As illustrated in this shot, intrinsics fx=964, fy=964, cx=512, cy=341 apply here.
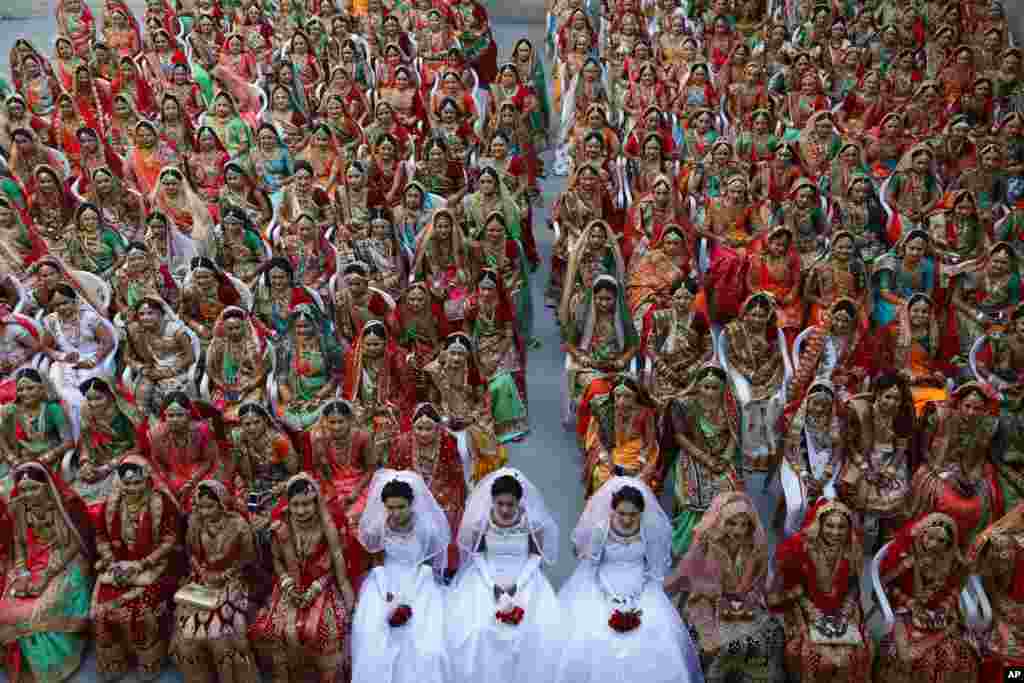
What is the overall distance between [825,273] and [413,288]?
9.31 feet

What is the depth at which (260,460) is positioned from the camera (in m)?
5.47

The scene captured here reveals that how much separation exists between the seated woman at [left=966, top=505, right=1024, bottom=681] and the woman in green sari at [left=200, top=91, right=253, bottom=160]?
691 centimetres

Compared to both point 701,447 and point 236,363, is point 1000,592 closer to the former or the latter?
point 701,447

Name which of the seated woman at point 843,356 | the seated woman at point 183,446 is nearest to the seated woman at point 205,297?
the seated woman at point 183,446

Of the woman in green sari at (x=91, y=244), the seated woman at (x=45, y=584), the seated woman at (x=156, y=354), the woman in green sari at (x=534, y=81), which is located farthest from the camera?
the woman in green sari at (x=534, y=81)

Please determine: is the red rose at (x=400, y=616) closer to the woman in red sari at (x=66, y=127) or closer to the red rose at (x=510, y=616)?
the red rose at (x=510, y=616)

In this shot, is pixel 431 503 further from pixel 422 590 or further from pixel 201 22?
pixel 201 22

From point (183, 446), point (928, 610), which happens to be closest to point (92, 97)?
point (183, 446)

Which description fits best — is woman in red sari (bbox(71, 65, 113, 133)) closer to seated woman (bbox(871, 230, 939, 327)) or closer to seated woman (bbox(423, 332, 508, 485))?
seated woman (bbox(423, 332, 508, 485))

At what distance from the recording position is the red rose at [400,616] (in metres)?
4.48

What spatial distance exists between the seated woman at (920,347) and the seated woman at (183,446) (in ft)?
13.5

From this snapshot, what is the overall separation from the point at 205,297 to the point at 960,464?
16.0 ft

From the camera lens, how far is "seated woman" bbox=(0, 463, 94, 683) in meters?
4.74

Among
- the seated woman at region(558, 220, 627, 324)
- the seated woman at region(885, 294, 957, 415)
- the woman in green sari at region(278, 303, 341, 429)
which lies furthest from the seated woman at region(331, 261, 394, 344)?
the seated woman at region(885, 294, 957, 415)
